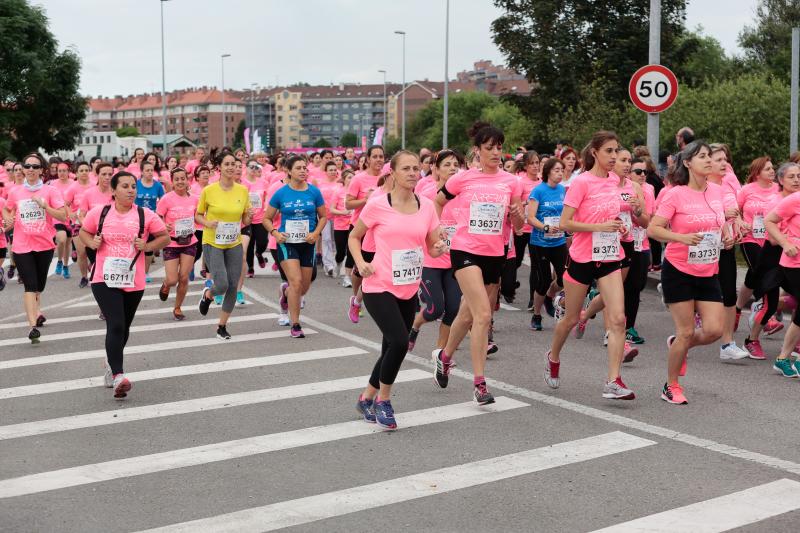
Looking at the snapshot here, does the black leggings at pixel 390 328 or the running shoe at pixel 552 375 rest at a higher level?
the black leggings at pixel 390 328

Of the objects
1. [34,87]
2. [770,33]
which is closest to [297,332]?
[34,87]

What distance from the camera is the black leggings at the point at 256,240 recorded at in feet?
58.3

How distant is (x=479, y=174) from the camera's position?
29.5 feet

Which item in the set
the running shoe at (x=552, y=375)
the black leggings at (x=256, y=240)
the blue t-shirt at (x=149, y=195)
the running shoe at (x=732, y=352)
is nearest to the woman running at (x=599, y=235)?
the running shoe at (x=552, y=375)

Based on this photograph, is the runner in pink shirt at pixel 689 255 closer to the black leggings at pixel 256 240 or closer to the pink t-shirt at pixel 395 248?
the pink t-shirt at pixel 395 248

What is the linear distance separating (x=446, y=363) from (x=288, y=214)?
3.64m

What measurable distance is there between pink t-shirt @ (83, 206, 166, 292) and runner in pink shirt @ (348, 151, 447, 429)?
2.24m

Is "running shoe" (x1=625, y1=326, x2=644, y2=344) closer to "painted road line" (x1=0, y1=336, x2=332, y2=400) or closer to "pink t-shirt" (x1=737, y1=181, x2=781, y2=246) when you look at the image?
"pink t-shirt" (x1=737, y1=181, x2=781, y2=246)

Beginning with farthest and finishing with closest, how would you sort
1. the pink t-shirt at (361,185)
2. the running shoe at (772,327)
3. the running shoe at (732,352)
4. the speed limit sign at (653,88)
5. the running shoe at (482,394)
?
the speed limit sign at (653,88) < the pink t-shirt at (361,185) < the running shoe at (772,327) < the running shoe at (732,352) < the running shoe at (482,394)

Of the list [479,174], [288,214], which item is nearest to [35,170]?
[288,214]

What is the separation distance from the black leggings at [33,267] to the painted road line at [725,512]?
27.2 feet

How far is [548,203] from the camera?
39.9ft

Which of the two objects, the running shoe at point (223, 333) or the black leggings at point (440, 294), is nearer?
the black leggings at point (440, 294)

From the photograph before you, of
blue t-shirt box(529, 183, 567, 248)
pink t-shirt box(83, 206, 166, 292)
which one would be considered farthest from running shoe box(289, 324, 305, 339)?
pink t-shirt box(83, 206, 166, 292)
